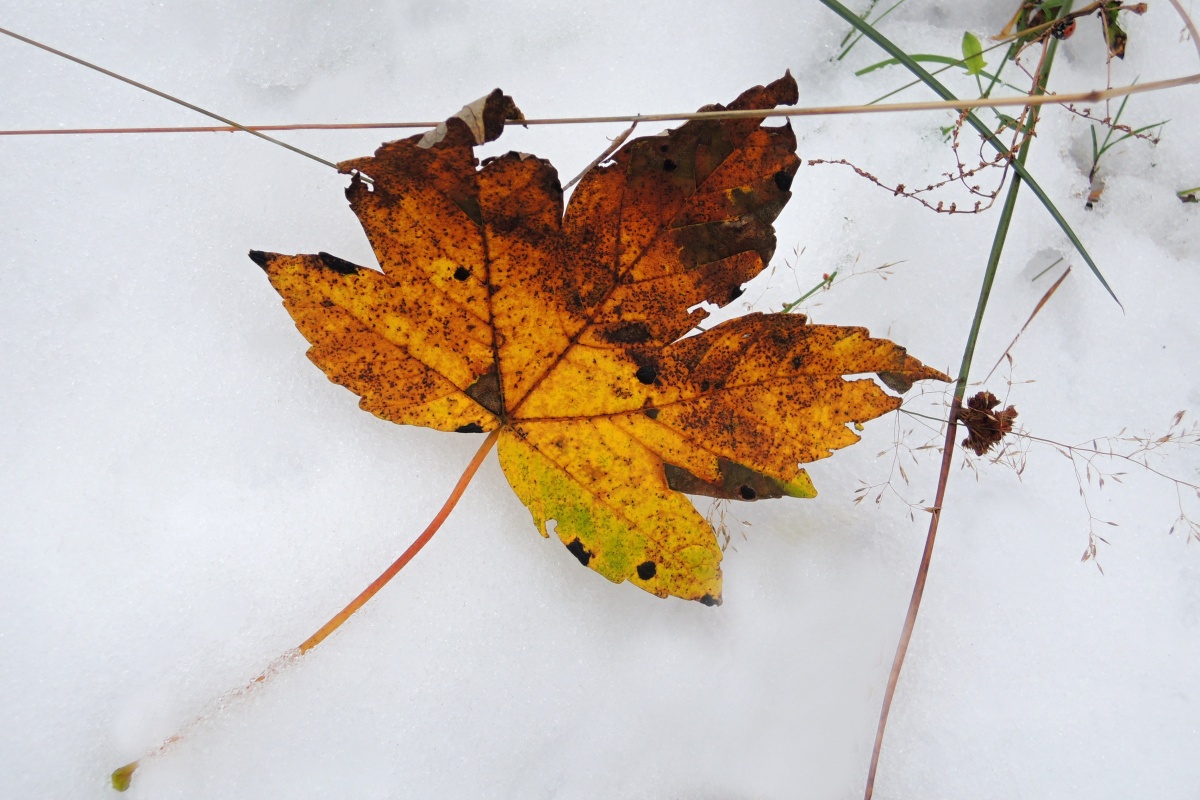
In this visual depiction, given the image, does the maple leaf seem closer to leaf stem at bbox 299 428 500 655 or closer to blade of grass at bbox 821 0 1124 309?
leaf stem at bbox 299 428 500 655

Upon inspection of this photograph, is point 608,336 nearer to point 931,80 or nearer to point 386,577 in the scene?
point 386,577

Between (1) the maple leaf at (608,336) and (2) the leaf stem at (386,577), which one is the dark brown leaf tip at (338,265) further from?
(2) the leaf stem at (386,577)

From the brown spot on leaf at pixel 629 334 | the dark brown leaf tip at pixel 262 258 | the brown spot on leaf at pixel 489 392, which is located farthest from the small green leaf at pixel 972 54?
the dark brown leaf tip at pixel 262 258

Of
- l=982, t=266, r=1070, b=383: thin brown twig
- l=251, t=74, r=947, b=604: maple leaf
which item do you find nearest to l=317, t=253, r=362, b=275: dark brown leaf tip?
l=251, t=74, r=947, b=604: maple leaf

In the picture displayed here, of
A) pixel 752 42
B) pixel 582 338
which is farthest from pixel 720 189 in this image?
pixel 752 42

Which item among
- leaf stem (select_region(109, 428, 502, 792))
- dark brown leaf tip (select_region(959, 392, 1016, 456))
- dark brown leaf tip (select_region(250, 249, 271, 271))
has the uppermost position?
dark brown leaf tip (select_region(959, 392, 1016, 456))

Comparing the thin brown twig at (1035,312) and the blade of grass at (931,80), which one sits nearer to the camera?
the blade of grass at (931,80)
